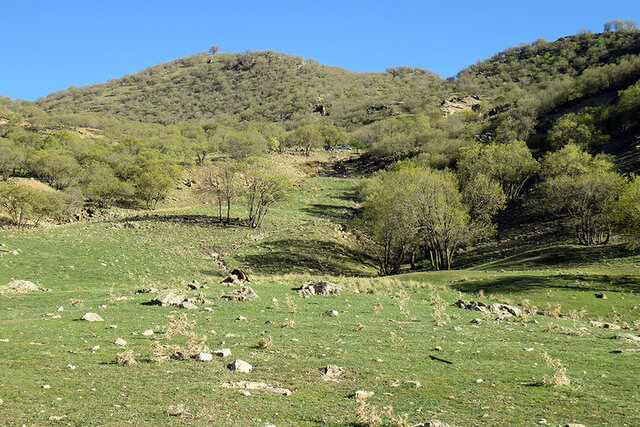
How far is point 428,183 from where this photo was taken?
4562cm

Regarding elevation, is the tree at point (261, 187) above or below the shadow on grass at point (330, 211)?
above

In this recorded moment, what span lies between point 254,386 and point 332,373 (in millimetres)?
2303

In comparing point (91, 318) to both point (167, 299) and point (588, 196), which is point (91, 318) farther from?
point (588, 196)

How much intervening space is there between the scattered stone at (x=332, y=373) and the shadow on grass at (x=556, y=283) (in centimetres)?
2260

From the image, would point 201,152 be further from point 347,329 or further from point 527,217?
point 347,329

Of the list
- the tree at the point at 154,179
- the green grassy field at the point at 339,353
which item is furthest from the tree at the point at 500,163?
the tree at the point at 154,179

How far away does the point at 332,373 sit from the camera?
11000 mm

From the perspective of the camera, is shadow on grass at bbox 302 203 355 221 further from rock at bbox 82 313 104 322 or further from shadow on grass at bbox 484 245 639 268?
rock at bbox 82 313 104 322

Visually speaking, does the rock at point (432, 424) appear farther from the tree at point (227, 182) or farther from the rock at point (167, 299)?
the tree at point (227, 182)

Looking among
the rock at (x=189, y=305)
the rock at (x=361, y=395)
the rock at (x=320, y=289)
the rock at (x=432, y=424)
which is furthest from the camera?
the rock at (x=320, y=289)

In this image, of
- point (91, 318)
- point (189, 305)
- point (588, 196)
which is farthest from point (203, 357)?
point (588, 196)

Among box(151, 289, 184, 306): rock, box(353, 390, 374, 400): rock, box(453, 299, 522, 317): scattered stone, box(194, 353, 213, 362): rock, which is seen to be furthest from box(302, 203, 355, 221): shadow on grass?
box(353, 390, 374, 400): rock

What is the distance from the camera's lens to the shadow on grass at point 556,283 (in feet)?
90.9

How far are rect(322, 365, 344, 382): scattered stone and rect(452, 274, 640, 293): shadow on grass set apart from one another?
22598 mm
